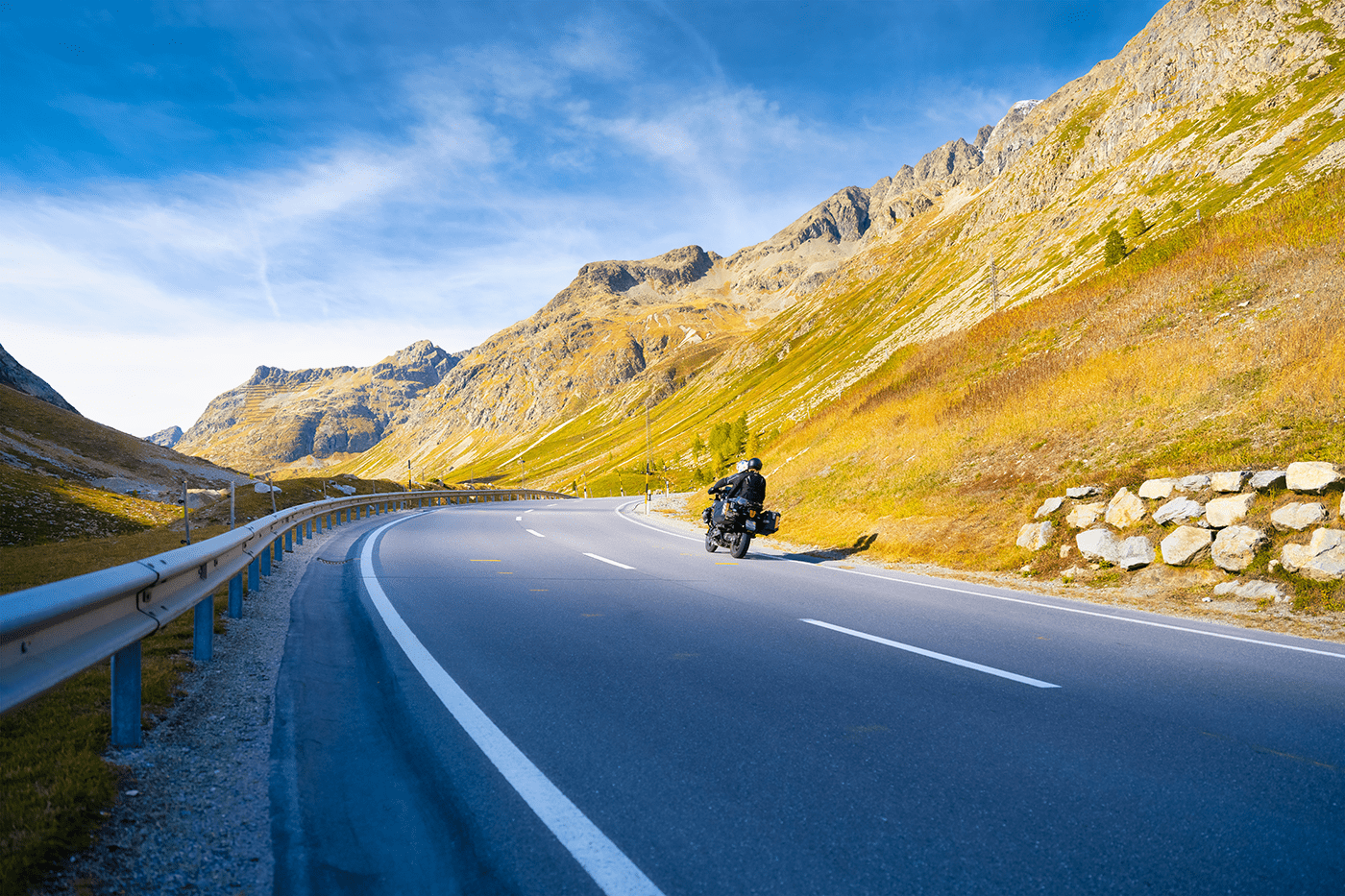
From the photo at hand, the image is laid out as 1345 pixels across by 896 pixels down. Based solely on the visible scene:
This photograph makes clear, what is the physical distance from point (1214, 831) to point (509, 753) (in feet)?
10.8

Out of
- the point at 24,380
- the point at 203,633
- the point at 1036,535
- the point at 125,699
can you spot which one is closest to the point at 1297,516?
the point at 1036,535

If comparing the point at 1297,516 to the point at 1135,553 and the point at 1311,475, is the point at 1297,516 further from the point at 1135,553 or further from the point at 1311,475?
the point at 1135,553

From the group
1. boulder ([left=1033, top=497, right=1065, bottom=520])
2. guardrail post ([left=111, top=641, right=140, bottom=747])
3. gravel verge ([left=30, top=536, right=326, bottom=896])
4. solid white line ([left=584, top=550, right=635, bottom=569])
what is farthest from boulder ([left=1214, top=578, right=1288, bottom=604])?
guardrail post ([left=111, top=641, right=140, bottom=747])

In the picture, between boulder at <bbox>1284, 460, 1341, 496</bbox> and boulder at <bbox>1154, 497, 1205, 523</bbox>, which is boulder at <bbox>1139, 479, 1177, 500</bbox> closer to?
boulder at <bbox>1154, 497, 1205, 523</bbox>

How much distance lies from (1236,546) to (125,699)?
Result: 1120cm

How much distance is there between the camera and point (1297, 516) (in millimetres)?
8234

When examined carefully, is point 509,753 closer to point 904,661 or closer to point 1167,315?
point 904,661

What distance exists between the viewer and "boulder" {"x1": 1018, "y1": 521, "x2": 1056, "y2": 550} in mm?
10906

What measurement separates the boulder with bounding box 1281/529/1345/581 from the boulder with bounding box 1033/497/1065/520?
332 cm

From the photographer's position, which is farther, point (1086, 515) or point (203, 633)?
point (1086, 515)

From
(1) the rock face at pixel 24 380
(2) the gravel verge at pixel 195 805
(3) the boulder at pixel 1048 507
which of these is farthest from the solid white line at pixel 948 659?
(1) the rock face at pixel 24 380

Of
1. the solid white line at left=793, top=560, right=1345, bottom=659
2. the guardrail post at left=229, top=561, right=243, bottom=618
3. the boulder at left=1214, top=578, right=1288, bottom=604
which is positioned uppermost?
the guardrail post at left=229, top=561, right=243, bottom=618

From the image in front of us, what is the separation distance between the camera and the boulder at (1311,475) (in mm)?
8227

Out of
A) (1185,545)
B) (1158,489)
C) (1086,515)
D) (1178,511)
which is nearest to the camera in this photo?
(1185,545)
